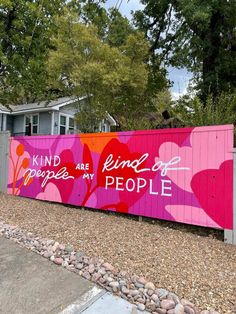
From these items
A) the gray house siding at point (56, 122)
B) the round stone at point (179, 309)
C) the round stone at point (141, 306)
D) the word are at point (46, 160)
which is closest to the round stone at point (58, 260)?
the round stone at point (141, 306)

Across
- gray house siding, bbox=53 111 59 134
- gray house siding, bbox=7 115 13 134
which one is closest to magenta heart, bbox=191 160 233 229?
gray house siding, bbox=53 111 59 134

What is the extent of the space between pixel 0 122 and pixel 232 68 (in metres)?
14.4

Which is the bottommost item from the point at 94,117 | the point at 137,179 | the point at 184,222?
the point at 184,222

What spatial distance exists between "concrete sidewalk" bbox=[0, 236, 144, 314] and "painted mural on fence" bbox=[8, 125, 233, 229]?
230cm

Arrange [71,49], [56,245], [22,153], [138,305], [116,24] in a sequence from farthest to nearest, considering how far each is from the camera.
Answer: [116,24]
[71,49]
[22,153]
[56,245]
[138,305]

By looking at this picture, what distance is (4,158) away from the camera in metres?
8.95

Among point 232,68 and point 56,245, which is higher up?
point 232,68

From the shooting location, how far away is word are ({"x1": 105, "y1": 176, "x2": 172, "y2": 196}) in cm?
548

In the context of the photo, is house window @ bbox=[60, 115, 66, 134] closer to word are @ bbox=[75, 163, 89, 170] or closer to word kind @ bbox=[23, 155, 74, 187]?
word kind @ bbox=[23, 155, 74, 187]

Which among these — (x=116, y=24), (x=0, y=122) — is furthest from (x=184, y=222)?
(x=0, y=122)

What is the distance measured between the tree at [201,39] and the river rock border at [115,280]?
8.51 metres

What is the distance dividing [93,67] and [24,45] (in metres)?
4.57

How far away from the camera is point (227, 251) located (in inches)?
172

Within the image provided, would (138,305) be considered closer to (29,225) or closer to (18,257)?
(18,257)
